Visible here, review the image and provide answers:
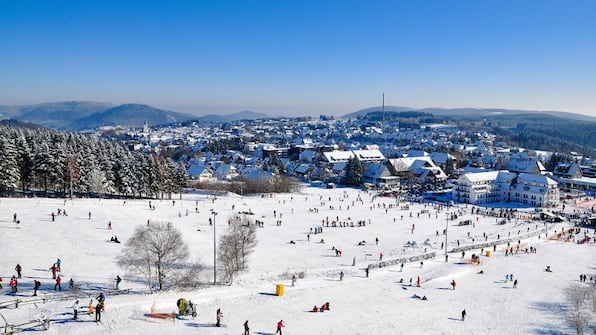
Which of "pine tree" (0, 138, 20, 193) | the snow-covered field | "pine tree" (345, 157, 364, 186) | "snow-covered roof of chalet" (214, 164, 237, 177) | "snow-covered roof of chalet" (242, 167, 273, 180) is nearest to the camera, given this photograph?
the snow-covered field

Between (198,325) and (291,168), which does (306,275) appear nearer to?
(198,325)

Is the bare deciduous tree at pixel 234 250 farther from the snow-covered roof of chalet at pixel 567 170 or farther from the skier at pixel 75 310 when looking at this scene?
the snow-covered roof of chalet at pixel 567 170

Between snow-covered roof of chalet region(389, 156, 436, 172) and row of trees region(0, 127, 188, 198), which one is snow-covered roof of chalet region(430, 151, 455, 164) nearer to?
snow-covered roof of chalet region(389, 156, 436, 172)

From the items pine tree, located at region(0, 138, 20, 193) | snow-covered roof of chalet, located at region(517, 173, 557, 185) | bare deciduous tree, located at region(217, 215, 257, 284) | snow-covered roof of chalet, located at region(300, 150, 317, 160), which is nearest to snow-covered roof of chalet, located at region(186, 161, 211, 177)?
snow-covered roof of chalet, located at region(300, 150, 317, 160)

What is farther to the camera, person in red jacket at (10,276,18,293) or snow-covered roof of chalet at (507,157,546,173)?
snow-covered roof of chalet at (507,157,546,173)

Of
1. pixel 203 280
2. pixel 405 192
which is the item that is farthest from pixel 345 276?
pixel 405 192

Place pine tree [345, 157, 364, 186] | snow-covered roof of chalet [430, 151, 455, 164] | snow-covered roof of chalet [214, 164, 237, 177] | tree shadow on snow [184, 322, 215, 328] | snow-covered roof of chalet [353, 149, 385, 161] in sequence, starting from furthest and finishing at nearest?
snow-covered roof of chalet [353, 149, 385, 161] < snow-covered roof of chalet [430, 151, 455, 164] < snow-covered roof of chalet [214, 164, 237, 177] < pine tree [345, 157, 364, 186] < tree shadow on snow [184, 322, 215, 328]

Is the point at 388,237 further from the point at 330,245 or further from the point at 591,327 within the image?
the point at 591,327
